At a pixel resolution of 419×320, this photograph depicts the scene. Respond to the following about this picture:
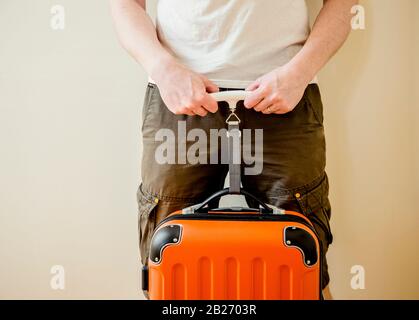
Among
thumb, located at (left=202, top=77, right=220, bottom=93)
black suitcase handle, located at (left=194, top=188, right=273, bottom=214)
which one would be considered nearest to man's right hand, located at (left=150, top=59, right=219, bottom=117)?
thumb, located at (left=202, top=77, right=220, bottom=93)

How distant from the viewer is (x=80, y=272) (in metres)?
1.06

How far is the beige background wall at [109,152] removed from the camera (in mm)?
965

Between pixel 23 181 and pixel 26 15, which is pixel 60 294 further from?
pixel 26 15

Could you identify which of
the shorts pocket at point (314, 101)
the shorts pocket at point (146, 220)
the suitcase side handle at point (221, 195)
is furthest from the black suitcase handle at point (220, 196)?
the shorts pocket at point (314, 101)

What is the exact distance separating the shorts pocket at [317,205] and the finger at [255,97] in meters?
0.19

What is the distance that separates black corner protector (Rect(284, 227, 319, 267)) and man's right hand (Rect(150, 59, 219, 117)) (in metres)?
0.23

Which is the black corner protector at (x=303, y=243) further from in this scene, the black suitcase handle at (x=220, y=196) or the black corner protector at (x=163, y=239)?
the black corner protector at (x=163, y=239)

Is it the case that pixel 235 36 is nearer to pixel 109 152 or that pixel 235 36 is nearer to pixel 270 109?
pixel 270 109

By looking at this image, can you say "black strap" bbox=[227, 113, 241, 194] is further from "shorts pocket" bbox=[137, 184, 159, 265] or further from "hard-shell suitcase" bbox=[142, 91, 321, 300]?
"shorts pocket" bbox=[137, 184, 159, 265]

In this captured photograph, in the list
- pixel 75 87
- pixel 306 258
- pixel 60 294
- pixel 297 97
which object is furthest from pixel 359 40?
pixel 60 294

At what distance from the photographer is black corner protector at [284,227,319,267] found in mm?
603

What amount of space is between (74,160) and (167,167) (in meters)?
0.39

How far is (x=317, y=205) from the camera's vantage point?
2.42 feet

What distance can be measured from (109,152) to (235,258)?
54cm
